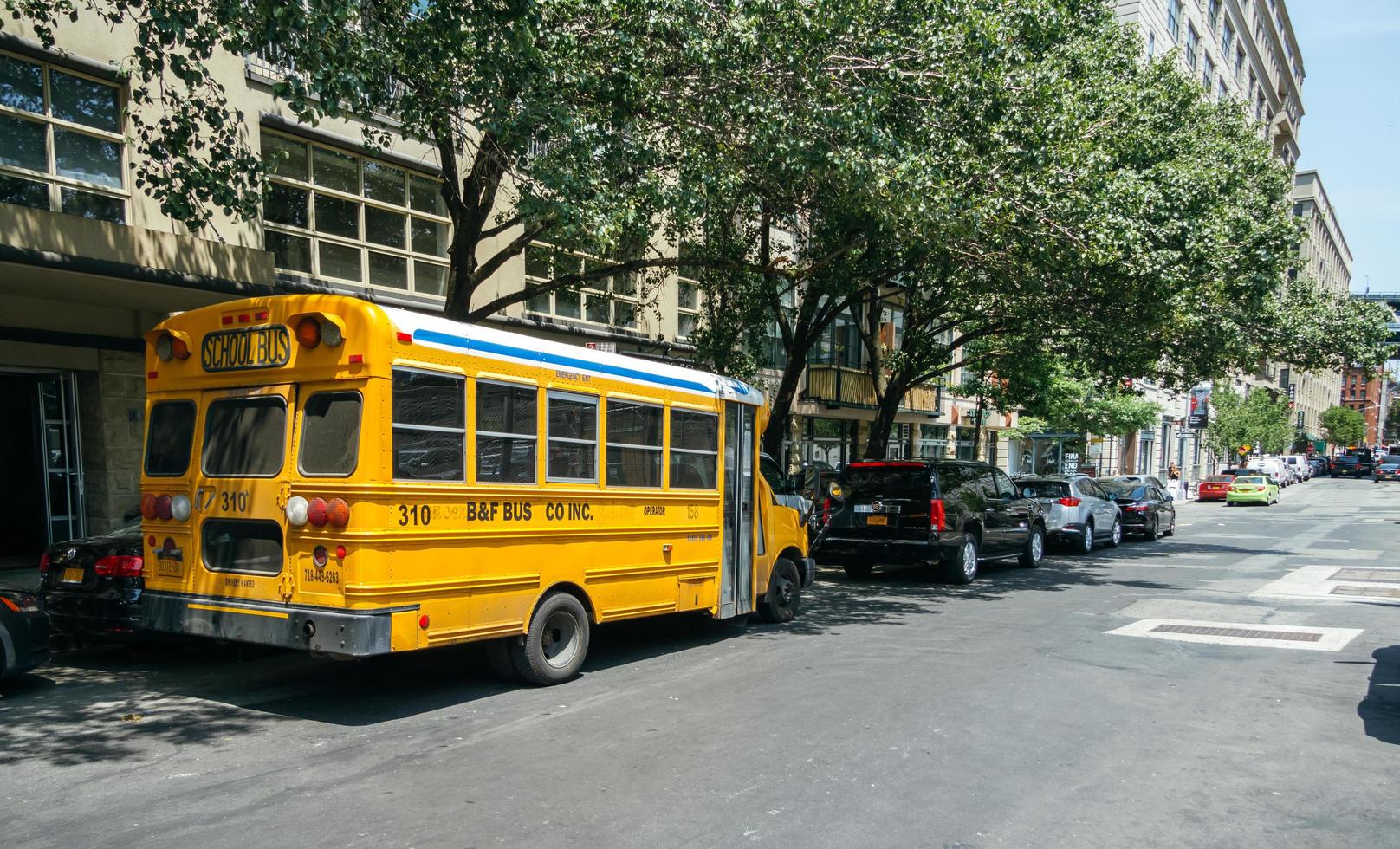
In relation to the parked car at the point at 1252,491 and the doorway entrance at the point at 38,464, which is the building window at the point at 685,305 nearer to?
the doorway entrance at the point at 38,464

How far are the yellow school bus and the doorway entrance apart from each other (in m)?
6.89

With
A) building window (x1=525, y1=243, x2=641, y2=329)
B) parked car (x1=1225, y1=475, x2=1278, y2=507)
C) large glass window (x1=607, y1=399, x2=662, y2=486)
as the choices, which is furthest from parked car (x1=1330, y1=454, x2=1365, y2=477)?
large glass window (x1=607, y1=399, x2=662, y2=486)

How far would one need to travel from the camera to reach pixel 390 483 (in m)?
6.64

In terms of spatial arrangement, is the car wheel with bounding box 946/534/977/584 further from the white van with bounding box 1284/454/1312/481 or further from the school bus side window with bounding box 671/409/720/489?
the white van with bounding box 1284/454/1312/481

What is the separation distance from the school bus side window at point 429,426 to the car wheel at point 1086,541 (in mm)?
16865

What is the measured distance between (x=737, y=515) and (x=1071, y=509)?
12.6 m

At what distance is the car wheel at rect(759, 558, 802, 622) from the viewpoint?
36.2ft

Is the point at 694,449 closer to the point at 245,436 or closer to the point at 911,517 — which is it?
the point at 245,436

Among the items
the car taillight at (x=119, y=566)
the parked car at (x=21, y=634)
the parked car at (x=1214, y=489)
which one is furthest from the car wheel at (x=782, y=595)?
the parked car at (x=1214, y=489)

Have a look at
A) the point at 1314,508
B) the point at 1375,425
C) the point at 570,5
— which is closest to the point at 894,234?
the point at 570,5

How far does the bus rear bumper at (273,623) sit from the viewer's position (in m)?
6.46

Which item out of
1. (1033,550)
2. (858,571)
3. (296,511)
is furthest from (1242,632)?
(296,511)

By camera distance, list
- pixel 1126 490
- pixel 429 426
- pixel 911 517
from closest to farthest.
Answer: pixel 429 426 → pixel 911 517 → pixel 1126 490

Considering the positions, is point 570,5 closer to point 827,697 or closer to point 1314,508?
point 827,697
